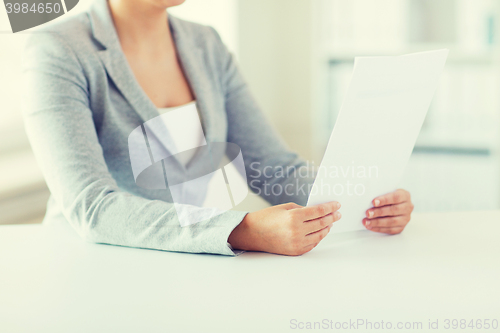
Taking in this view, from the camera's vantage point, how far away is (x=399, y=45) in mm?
2492

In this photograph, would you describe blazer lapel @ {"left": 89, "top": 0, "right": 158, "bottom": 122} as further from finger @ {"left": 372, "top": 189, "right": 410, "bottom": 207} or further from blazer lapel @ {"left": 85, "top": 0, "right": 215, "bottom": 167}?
finger @ {"left": 372, "top": 189, "right": 410, "bottom": 207}

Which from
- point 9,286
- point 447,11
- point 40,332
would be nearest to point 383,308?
point 40,332

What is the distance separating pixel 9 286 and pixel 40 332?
0.54ft

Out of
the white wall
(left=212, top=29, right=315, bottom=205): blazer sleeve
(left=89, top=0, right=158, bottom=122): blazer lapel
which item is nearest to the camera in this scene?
(left=89, top=0, right=158, bottom=122): blazer lapel

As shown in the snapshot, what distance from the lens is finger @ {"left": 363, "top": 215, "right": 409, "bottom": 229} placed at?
83cm

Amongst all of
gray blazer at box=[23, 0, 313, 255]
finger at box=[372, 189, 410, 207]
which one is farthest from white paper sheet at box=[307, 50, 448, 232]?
gray blazer at box=[23, 0, 313, 255]

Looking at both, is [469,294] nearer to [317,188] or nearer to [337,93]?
[317,188]

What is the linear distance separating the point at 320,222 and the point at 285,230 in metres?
0.06

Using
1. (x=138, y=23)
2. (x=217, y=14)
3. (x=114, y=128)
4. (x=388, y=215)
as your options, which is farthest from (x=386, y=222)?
(x=217, y=14)

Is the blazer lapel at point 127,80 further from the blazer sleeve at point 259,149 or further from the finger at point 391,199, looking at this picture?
the finger at point 391,199

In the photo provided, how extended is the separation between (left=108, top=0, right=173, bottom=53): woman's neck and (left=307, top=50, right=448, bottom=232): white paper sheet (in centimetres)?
65

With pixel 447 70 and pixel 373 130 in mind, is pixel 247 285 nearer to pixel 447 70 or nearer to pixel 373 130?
pixel 373 130

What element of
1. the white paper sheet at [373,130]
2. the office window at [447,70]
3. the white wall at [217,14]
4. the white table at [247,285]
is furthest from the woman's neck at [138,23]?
the office window at [447,70]

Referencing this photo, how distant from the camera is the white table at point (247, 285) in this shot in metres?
0.52
